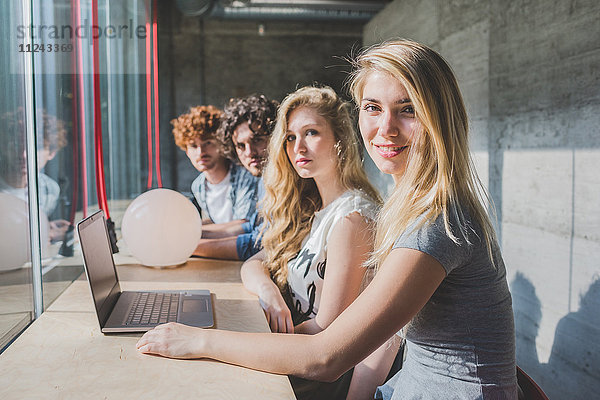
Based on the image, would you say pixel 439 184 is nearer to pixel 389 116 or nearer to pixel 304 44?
pixel 389 116

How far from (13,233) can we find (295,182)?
36.9 inches

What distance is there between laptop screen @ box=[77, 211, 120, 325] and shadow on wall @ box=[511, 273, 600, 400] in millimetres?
2129

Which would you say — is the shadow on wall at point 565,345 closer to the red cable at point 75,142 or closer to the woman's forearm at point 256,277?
the woman's forearm at point 256,277

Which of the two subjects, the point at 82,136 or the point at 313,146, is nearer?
the point at 313,146

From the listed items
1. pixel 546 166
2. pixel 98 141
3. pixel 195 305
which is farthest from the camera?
pixel 546 166

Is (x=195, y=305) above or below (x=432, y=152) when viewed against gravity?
below

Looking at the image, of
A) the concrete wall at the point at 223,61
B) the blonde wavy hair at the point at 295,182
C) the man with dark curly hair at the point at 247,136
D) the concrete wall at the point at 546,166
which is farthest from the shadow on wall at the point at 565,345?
the concrete wall at the point at 223,61

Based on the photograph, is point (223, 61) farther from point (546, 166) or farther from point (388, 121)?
point (388, 121)

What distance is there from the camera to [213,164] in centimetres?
325

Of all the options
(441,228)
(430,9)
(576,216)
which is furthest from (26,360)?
(430,9)

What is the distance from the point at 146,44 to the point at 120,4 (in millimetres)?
579

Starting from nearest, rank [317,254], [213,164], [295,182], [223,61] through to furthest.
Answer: [317,254], [295,182], [213,164], [223,61]

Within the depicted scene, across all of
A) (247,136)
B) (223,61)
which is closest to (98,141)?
(247,136)

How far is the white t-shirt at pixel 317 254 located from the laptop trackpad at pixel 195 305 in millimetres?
323
